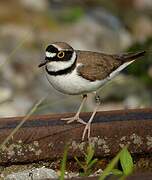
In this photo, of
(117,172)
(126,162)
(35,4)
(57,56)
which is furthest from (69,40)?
(117,172)

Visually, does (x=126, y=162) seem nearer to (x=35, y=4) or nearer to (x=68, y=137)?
(x=68, y=137)

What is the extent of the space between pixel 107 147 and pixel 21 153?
2.00ft

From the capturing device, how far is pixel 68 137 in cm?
522

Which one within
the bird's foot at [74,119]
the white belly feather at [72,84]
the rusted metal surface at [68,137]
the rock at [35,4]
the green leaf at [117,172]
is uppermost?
the rock at [35,4]

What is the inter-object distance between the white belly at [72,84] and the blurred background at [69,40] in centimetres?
402

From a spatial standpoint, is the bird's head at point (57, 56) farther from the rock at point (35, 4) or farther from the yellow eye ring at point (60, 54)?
the rock at point (35, 4)

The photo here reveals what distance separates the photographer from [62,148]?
5176mm

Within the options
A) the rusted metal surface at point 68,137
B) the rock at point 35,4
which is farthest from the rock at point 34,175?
the rock at point 35,4

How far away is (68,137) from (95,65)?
2.92ft

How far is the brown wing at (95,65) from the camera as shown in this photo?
5.77 metres

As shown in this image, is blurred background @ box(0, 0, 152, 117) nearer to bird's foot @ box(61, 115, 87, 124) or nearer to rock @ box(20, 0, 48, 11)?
rock @ box(20, 0, 48, 11)

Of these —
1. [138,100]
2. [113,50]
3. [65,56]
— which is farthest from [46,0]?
[65,56]

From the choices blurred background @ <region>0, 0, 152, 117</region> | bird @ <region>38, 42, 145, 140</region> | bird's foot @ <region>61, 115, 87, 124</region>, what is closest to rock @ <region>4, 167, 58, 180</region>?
bird @ <region>38, 42, 145, 140</region>

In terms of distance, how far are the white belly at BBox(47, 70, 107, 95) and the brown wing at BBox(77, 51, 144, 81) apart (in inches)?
2.0
